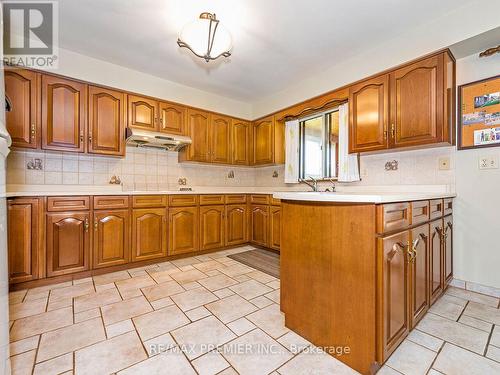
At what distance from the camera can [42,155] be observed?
267 centimetres

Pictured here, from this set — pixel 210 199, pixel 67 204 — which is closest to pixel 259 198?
pixel 210 199

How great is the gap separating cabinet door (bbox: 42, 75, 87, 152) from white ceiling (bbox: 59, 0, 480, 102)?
0.43 meters

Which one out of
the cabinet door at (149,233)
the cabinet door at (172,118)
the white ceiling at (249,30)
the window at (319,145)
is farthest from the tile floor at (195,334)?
the white ceiling at (249,30)

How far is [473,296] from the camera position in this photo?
2.07 m

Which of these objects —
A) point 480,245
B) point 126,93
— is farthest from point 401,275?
point 126,93

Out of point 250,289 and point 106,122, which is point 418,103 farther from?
point 106,122

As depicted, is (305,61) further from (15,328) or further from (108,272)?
(15,328)

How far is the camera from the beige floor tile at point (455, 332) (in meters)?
1.43

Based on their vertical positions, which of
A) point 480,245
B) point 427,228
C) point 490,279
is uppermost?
point 427,228

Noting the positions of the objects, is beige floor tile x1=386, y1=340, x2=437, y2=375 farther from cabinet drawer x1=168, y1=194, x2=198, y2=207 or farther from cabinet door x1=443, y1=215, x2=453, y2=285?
cabinet drawer x1=168, y1=194, x2=198, y2=207

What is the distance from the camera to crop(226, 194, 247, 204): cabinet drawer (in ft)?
11.8

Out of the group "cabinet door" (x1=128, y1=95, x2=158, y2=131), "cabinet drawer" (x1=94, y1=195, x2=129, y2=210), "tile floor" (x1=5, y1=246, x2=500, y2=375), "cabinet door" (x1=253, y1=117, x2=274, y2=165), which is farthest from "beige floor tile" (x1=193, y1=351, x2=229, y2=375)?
"cabinet door" (x1=253, y1=117, x2=274, y2=165)

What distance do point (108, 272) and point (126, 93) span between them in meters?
2.15

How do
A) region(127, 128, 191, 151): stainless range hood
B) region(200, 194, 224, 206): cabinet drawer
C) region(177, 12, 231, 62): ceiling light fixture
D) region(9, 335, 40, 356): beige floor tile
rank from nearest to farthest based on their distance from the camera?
1. region(9, 335, 40, 356): beige floor tile
2. region(177, 12, 231, 62): ceiling light fixture
3. region(127, 128, 191, 151): stainless range hood
4. region(200, 194, 224, 206): cabinet drawer
